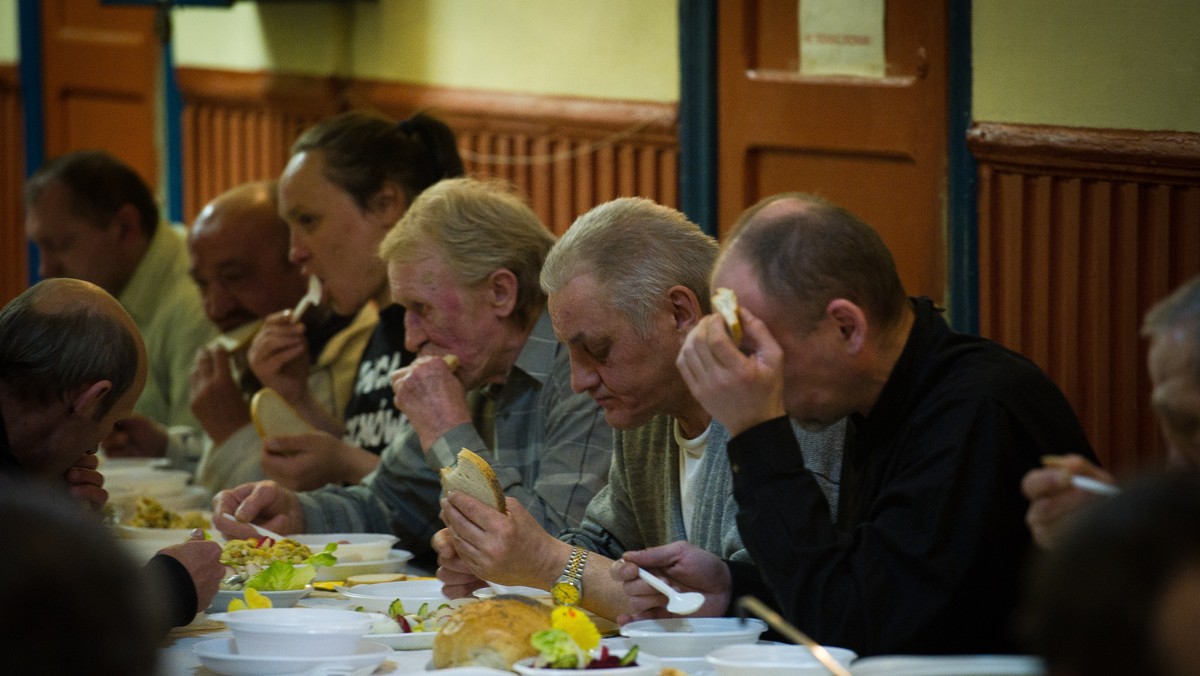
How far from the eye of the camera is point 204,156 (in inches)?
276

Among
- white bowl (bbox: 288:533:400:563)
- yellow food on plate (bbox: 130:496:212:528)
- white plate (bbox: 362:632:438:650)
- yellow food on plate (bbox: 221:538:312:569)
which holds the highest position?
white plate (bbox: 362:632:438:650)

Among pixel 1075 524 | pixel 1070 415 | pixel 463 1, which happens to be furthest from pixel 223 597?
pixel 463 1

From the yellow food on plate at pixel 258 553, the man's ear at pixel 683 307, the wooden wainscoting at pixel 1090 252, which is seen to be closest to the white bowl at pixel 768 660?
the man's ear at pixel 683 307

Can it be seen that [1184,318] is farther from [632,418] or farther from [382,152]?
[382,152]

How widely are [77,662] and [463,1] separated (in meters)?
4.52

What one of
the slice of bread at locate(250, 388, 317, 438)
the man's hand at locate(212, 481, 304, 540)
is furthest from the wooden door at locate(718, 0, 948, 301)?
the man's hand at locate(212, 481, 304, 540)

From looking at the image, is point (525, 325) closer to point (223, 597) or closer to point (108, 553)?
point (223, 597)

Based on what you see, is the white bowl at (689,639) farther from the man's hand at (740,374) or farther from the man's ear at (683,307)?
the man's ear at (683,307)

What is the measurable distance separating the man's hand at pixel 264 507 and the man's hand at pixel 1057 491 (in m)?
1.85

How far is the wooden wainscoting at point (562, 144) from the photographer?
4.57 metres

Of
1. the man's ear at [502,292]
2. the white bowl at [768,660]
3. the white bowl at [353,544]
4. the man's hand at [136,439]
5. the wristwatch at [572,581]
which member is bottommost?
the man's hand at [136,439]

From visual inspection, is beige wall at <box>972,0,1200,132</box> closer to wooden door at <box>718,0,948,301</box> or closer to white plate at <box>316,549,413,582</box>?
wooden door at <box>718,0,948,301</box>

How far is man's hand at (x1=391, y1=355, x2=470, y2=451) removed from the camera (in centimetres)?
329

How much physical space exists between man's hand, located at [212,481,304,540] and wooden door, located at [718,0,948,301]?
4.71 feet
